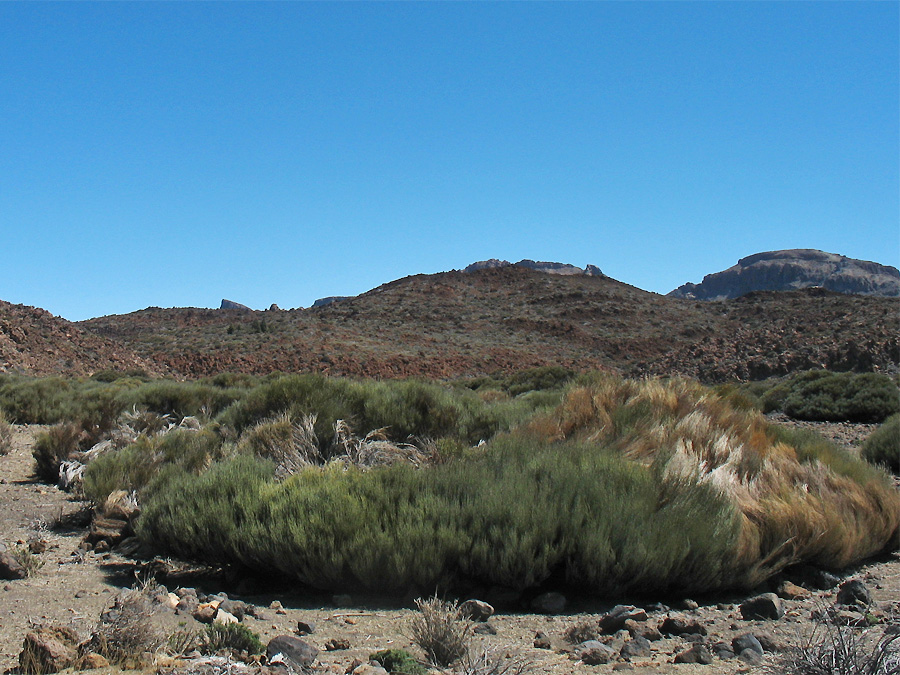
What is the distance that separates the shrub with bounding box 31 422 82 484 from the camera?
10.4m

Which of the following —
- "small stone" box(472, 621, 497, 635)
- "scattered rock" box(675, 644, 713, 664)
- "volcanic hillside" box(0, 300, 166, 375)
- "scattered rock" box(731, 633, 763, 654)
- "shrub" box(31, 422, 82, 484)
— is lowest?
"small stone" box(472, 621, 497, 635)

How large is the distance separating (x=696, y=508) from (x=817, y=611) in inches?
44.3

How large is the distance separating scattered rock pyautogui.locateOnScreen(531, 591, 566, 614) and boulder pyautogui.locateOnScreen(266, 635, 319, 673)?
174cm

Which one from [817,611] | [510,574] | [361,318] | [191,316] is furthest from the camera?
[191,316]

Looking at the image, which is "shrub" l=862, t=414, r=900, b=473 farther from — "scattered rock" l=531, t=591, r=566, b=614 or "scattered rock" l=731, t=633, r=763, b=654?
"scattered rock" l=731, t=633, r=763, b=654

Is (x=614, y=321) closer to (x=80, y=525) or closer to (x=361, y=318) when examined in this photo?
(x=361, y=318)

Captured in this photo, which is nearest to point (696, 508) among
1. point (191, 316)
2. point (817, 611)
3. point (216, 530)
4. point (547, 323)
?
point (817, 611)

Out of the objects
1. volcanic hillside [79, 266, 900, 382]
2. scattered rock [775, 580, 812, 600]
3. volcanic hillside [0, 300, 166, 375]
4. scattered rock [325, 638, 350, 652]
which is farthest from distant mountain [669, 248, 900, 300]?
scattered rock [325, 638, 350, 652]

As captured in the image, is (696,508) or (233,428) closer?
(696,508)

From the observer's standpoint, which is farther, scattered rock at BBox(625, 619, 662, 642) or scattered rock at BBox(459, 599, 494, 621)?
scattered rock at BBox(459, 599, 494, 621)

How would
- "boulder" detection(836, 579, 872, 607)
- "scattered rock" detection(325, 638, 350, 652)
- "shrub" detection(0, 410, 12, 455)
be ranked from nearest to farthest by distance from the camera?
"scattered rock" detection(325, 638, 350, 652) < "boulder" detection(836, 579, 872, 607) < "shrub" detection(0, 410, 12, 455)

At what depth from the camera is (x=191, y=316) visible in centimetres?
7575

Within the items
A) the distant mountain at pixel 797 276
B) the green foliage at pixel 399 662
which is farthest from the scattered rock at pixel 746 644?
the distant mountain at pixel 797 276

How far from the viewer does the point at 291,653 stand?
380 cm
